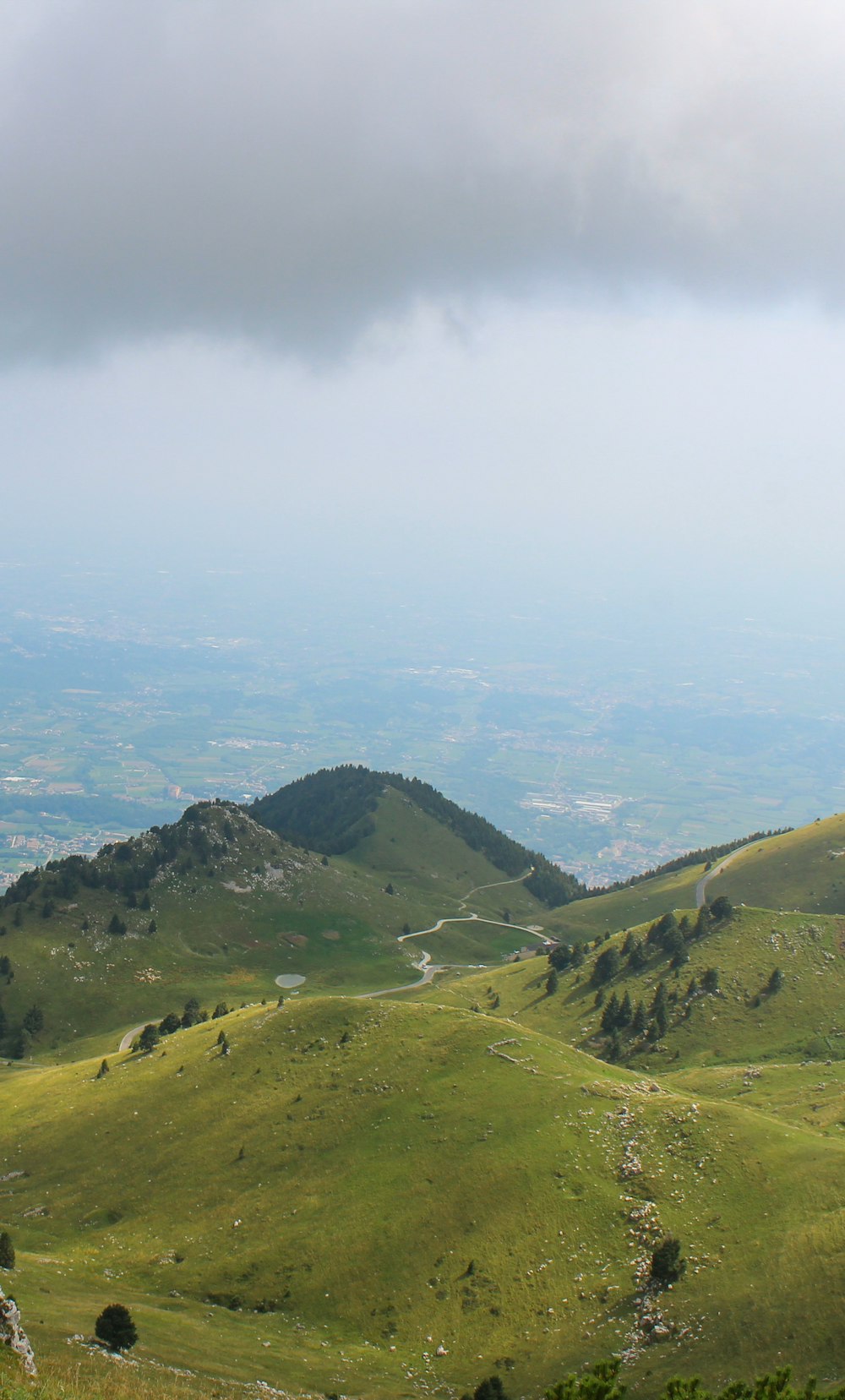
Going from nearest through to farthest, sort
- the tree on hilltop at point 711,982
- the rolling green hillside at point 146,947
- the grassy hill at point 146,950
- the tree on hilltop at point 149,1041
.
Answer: the tree on hilltop at point 149,1041 → the tree on hilltop at point 711,982 → the grassy hill at point 146,950 → the rolling green hillside at point 146,947

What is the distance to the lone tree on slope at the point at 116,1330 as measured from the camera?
46.0 meters

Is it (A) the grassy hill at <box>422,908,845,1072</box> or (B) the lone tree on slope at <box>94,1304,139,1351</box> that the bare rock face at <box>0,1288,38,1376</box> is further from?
(A) the grassy hill at <box>422,908,845,1072</box>

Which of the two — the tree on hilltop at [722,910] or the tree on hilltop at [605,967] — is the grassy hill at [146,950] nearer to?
the tree on hilltop at [605,967]

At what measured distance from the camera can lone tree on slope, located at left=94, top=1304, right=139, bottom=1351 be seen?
1810 inches

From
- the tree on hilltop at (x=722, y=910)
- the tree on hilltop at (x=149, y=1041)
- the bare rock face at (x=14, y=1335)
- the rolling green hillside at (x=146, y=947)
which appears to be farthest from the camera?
the rolling green hillside at (x=146, y=947)

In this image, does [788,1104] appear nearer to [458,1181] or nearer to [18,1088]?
[458,1181]

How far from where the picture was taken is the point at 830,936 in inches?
4801

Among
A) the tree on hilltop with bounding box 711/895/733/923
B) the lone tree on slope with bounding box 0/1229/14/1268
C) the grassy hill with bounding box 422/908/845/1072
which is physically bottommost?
the lone tree on slope with bounding box 0/1229/14/1268

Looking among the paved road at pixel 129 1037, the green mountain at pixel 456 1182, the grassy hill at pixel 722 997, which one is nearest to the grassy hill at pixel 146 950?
the paved road at pixel 129 1037

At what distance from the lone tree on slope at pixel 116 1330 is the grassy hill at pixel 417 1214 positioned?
3.72 feet

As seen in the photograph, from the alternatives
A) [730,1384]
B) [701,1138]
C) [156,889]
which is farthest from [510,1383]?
→ [156,889]

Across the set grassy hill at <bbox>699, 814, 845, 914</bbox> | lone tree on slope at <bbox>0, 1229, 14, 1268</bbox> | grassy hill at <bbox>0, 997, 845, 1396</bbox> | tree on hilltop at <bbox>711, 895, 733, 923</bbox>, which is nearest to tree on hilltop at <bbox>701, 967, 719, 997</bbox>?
tree on hilltop at <bbox>711, 895, 733, 923</bbox>

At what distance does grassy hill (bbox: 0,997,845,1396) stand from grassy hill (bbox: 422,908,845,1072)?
2444 centimetres

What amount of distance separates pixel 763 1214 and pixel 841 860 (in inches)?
4605
